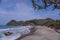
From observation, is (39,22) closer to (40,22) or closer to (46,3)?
(40,22)

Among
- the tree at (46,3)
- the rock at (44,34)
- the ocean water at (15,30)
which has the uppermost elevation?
the tree at (46,3)

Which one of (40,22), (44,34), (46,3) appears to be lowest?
(44,34)

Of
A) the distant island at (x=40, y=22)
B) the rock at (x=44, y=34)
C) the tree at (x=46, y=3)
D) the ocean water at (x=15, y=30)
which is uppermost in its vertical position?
the tree at (x=46, y=3)

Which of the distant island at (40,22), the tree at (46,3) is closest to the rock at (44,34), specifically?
the distant island at (40,22)

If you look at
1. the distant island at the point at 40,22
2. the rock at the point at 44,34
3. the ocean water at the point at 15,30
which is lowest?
the rock at the point at 44,34

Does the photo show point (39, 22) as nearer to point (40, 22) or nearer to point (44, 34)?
point (40, 22)

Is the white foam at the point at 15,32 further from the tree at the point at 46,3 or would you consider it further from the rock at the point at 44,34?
the tree at the point at 46,3

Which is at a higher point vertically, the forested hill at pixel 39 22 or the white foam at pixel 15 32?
the forested hill at pixel 39 22

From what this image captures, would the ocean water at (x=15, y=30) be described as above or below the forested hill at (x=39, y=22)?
below

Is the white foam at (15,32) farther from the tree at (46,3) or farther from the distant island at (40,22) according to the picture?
the tree at (46,3)

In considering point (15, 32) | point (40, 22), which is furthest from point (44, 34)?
point (15, 32)

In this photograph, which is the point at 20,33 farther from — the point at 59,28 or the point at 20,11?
the point at 59,28

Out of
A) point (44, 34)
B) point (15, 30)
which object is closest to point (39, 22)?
point (44, 34)

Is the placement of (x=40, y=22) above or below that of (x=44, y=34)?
above
